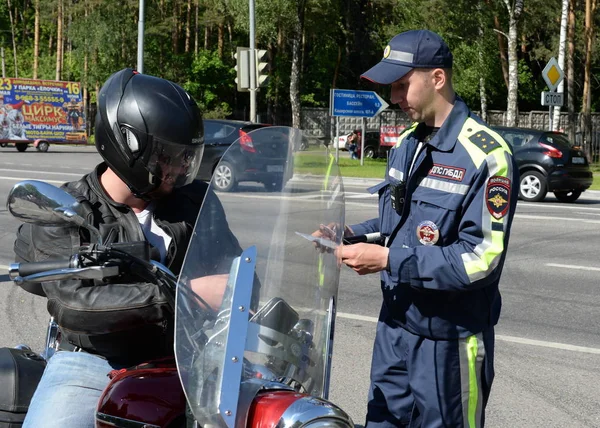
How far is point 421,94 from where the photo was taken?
275 centimetres

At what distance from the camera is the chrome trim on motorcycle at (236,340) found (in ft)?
5.65

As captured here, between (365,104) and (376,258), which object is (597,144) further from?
(376,258)

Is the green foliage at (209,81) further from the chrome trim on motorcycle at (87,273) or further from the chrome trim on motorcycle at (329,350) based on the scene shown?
the chrome trim on motorcycle at (87,273)

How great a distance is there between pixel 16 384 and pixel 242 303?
0.89 metres

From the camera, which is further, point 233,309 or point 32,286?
point 32,286

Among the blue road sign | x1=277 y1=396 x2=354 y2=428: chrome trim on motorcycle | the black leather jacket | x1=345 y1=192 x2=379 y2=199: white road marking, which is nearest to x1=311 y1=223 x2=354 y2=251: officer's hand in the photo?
the black leather jacket

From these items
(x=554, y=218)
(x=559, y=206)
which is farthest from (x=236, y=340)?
(x=559, y=206)

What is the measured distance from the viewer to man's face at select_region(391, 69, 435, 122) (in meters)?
2.75

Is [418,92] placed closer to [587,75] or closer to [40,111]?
[40,111]

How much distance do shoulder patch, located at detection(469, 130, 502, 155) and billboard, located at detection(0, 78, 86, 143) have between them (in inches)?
1140

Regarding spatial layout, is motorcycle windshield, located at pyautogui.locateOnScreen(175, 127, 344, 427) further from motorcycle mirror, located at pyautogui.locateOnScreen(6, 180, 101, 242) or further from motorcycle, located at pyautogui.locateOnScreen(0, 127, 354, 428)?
motorcycle mirror, located at pyautogui.locateOnScreen(6, 180, 101, 242)

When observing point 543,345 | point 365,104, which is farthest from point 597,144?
point 543,345

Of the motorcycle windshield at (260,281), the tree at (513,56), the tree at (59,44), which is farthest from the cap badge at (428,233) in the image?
the tree at (59,44)

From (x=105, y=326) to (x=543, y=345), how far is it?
13.7 feet
